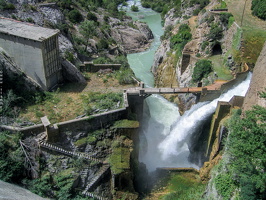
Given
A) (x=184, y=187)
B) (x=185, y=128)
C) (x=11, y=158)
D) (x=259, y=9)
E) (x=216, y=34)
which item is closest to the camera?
Result: (x=11, y=158)

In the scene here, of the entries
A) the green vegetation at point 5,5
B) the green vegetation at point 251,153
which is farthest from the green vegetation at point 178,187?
the green vegetation at point 5,5

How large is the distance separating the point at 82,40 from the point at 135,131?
17.4m

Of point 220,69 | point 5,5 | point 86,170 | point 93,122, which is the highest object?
point 5,5

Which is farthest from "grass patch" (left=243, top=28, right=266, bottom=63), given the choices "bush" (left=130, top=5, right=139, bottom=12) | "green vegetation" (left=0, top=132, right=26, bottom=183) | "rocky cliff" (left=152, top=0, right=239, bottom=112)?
"bush" (left=130, top=5, right=139, bottom=12)

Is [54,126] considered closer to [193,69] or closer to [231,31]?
[193,69]

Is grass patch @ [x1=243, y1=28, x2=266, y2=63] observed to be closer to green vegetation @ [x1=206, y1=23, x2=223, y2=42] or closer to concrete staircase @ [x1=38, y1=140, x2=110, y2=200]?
green vegetation @ [x1=206, y1=23, x2=223, y2=42]

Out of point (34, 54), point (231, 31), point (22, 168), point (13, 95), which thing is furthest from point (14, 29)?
point (231, 31)

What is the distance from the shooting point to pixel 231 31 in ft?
113

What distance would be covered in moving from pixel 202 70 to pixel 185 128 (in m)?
8.26

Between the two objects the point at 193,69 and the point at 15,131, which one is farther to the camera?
the point at 193,69

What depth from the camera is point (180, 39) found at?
40.6 m

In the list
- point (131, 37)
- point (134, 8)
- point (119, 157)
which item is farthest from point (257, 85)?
point (134, 8)

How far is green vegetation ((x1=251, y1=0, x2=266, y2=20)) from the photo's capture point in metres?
36.5

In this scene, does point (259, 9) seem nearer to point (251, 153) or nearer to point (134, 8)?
point (251, 153)
